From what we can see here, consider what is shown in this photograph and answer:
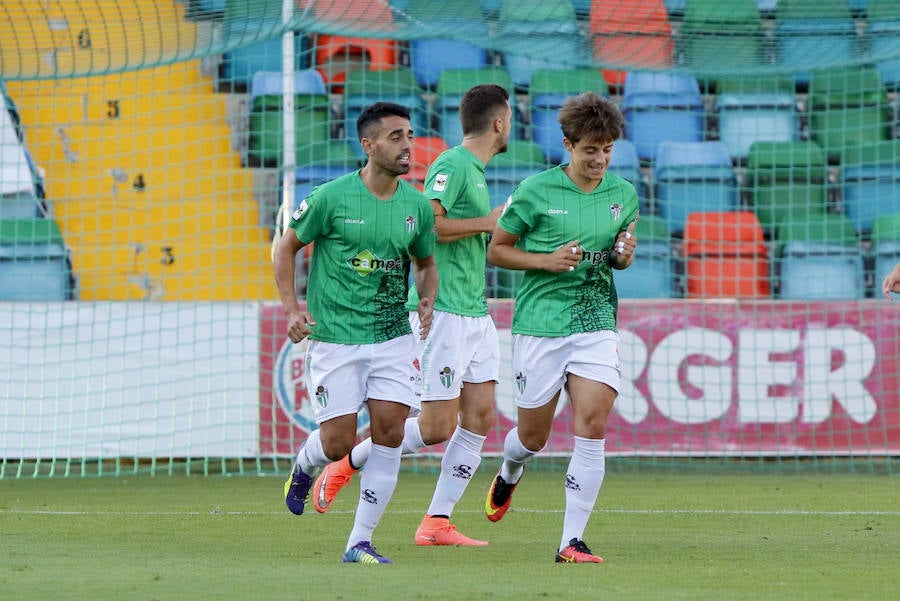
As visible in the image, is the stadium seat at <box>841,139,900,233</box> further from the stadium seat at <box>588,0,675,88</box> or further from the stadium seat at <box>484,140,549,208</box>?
the stadium seat at <box>484,140,549,208</box>

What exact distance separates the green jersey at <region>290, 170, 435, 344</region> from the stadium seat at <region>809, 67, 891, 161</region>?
7857 millimetres

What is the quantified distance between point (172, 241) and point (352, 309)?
6721 millimetres

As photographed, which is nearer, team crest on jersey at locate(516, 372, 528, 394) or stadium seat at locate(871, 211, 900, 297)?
team crest on jersey at locate(516, 372, 528, 394)

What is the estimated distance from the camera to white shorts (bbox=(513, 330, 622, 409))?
597cm

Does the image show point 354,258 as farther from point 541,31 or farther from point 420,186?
point 420,186

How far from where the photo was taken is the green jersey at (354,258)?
19.4 feet

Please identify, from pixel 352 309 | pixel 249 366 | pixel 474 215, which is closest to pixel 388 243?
pixel 352 309

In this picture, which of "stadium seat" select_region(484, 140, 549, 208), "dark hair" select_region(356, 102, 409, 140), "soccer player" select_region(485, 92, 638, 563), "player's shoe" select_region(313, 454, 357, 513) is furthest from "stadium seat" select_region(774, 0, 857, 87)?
"dark hair" select_region(356, 102, 409, 140)

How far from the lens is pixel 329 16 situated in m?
10.9

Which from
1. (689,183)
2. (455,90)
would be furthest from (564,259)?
(455,90)

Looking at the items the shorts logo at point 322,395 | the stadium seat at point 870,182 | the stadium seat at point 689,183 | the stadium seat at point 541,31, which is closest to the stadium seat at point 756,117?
the stadium seat at point 689,183

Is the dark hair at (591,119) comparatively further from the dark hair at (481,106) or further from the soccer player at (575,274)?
the dark hair at (481,106)

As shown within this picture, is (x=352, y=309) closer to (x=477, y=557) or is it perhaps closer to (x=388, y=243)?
(x=388, y=243)

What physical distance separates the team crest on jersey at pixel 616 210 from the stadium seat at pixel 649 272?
5.70 metres
